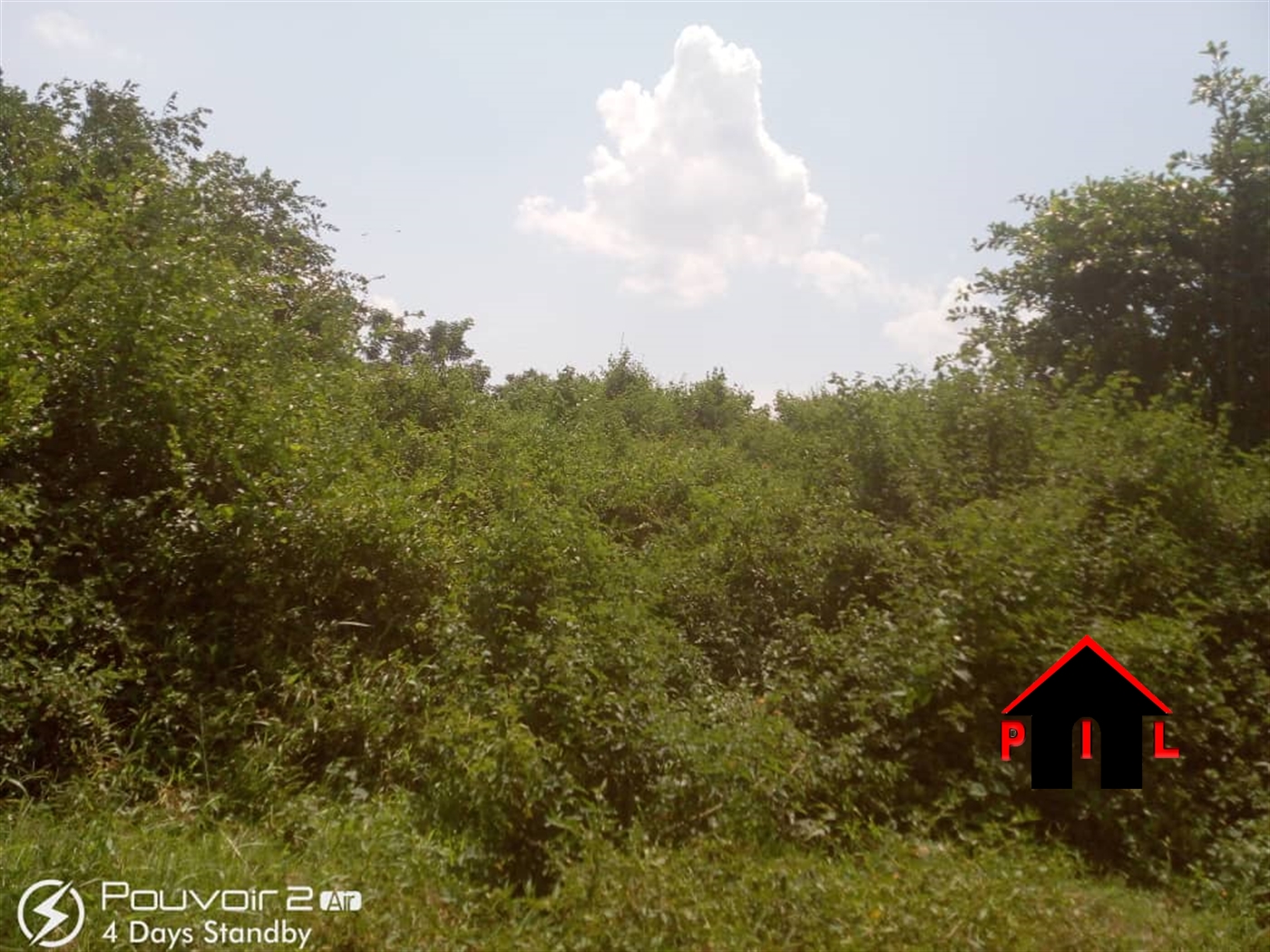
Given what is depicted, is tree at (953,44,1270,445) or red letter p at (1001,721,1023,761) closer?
red letter p at (1001,721,1023,761)

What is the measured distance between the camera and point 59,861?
3359mm

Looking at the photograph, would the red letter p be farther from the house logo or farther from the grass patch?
the grass patch

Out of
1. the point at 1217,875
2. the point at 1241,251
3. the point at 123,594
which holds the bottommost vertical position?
the point at 1217,875

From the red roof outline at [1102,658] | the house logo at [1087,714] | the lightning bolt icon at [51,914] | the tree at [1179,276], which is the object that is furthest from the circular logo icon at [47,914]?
the tree at [1179,276]

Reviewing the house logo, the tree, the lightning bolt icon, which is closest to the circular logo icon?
the lightning bolt icon

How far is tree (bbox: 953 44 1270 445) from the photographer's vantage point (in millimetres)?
8078

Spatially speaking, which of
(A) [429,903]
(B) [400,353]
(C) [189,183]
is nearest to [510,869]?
(A) [429,903]

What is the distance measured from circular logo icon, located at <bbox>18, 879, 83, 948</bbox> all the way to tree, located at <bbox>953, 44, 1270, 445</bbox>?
7589 mm

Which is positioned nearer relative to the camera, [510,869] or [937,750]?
[510,869]

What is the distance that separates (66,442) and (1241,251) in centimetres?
988

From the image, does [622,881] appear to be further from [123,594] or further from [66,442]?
[66,442]

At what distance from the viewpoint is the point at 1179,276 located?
8156mm

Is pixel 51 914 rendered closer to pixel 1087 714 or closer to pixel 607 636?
pixel 607 636

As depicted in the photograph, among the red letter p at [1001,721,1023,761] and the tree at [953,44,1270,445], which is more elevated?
the tree at [953,44,1270,445]
